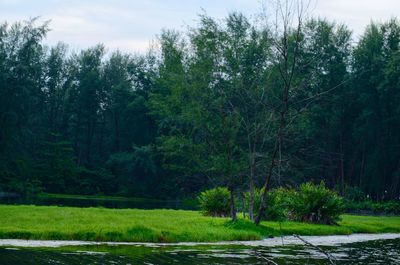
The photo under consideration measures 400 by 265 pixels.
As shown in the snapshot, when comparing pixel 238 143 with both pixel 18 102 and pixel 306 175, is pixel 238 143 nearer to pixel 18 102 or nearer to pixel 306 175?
pixel 306 175

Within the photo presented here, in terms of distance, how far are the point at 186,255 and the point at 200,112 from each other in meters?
24.3

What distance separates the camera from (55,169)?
273ft

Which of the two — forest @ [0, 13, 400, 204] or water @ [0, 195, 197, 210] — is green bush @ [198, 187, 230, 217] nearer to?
forest @ [0, 13, 400, 204]

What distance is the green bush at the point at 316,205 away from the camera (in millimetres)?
33531

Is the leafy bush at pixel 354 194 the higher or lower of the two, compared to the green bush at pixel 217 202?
higher

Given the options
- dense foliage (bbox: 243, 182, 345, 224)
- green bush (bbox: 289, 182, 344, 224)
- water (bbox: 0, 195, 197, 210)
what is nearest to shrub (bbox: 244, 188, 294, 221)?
dense foliage (bbox: 243, 182, 345, 224)

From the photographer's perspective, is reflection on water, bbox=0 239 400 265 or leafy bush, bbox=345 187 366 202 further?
leafy bush, bbox=345 187 366 202

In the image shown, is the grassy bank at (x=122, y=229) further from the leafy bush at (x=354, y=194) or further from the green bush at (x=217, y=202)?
the leafy bush at (x=354, y=194)

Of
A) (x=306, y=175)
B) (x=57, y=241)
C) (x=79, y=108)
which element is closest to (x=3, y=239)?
(x=57, y=241)

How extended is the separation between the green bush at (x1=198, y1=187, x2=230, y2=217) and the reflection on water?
13536 millimetres

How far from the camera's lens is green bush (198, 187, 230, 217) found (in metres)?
36.7

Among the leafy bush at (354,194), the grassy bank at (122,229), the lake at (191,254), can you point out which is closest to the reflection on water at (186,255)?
the lake at (191,254)

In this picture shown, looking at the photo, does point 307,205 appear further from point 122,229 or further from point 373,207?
point 373,207

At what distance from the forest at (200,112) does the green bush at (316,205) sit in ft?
16.7
